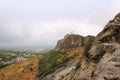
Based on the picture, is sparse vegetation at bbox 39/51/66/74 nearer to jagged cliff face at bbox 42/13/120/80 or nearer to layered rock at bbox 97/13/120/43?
jagged cliff face at bbox 42/13/120/80

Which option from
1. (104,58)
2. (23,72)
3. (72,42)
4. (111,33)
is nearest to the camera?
(104,58)

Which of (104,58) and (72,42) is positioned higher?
(72,42)

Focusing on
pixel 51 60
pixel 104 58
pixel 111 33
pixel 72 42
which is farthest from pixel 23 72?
pixel 104 58

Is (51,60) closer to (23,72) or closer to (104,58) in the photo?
(23,72)

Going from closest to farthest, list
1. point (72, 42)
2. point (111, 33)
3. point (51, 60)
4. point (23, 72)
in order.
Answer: point (111, 33)
point (23, 72)
point (51, 60)
point (72, 42)

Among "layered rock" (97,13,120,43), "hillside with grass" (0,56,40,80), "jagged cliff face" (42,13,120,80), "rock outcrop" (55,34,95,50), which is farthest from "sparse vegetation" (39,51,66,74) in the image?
"layered rock" (97,13,120,43)

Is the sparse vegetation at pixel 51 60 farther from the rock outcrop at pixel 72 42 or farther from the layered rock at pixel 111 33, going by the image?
the layered rock at pixel 111 33

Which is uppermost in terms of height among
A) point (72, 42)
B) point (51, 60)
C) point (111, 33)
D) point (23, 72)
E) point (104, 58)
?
point (72, 42)

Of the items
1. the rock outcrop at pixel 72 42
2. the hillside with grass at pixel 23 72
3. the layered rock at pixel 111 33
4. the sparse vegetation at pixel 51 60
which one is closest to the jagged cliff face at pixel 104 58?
the layered rock at pixel 111 33

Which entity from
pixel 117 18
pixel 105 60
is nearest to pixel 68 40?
pixel 117 18

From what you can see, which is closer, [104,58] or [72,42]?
[104,58]

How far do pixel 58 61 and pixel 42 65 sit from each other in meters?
6.57

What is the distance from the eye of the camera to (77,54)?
296 ft

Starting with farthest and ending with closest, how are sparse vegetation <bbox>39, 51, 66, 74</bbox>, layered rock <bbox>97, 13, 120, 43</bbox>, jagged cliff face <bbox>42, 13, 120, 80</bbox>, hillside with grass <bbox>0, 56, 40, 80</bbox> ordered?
hillside with grass <bbox>0, 56, 40, 80</bbox>
sparse vegetation <bbox>39, 51, 66, 74</bbox>
layered rock <bbox>97, 13, 120, 43</bbox>
jagged cliff face <bbox>42, 13, 120, 80</bbox>
